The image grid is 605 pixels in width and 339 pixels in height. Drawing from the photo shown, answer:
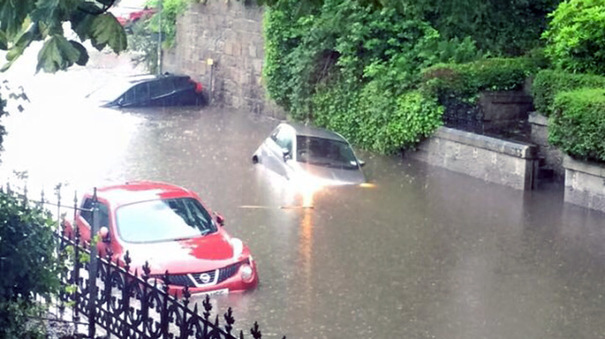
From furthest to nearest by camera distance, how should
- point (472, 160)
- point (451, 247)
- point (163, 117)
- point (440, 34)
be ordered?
point (163, 117) < point (440, 34) < point (472, 160) < point (451, 247)

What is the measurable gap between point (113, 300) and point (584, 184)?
40.5 ft

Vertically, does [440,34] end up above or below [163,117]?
above

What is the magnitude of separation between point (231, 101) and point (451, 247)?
1781cm

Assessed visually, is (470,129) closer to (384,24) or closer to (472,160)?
(472,160)

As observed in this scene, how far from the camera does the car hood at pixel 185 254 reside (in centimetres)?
1266

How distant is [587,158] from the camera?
61.6ft

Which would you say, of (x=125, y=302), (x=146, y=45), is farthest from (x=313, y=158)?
(x=146, y=45)

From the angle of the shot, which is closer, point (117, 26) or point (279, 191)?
point (117, 26)

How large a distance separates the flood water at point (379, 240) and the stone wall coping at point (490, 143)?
2.26 feet

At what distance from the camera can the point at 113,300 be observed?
8227 mm

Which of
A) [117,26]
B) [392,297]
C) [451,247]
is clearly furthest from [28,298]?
[451,247]

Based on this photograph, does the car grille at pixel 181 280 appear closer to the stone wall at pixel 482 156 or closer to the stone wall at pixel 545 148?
the stone wall at pixel 482 156

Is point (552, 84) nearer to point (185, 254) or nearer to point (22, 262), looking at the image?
point (185, 254)

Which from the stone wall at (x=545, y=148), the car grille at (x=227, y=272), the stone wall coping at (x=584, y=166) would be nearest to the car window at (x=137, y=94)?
the stone wall at (x=545, y=148)
